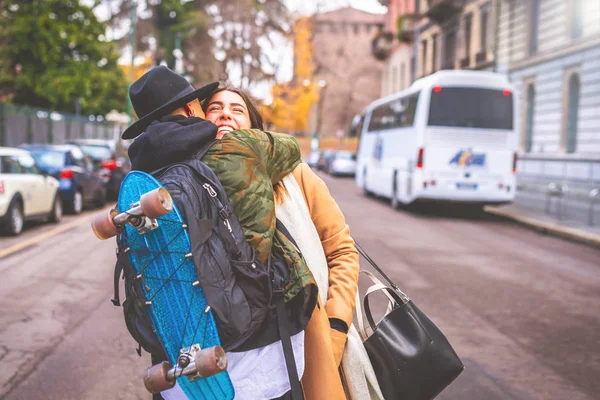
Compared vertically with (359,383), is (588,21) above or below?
above

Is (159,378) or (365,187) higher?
(159,378)

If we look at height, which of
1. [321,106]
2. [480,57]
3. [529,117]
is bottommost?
[529,117]

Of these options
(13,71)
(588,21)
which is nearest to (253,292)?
(588,21)

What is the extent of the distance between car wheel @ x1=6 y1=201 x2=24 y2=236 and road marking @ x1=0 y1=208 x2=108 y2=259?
35cm

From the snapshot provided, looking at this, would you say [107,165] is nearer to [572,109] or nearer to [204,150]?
[572,109]

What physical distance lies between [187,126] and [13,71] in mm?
27340

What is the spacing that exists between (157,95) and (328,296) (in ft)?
2.79

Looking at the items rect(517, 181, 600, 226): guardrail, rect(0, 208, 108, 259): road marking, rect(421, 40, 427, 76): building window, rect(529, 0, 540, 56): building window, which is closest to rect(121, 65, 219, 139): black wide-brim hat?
rect(0, 208, 108, 259): road marking

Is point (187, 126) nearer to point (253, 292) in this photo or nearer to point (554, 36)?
point (253, 292)

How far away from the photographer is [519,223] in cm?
1541

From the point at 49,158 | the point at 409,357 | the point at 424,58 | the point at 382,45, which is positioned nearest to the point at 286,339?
the point at 409,357

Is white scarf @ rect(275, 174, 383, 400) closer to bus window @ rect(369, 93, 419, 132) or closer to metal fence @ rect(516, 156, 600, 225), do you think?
metal fence @ rect(516, 156, 600, 225)

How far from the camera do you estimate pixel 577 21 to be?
2294cm

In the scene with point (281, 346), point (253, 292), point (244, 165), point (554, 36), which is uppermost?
point (554, 36)
